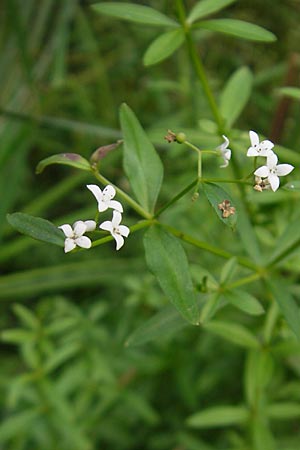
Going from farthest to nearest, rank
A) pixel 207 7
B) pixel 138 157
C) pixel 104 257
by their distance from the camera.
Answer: pixel 104 257, pixel 207 7, pixel 138 157

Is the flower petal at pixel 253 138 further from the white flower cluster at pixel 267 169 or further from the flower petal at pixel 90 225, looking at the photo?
the flower petal at pixel 90 225

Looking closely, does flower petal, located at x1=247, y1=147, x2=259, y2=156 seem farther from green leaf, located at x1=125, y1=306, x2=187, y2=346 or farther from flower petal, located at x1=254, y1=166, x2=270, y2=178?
green leaf, located at x1=125, y1=306, x2=187, y2=346

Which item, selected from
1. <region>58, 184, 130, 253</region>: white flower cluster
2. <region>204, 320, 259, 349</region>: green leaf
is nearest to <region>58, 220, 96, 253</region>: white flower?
<region>58, 184, 130, 253</region>: white flower cluster

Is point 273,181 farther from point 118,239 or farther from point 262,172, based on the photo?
point 118,239

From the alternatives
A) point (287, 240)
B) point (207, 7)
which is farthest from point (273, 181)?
point (207, 7)

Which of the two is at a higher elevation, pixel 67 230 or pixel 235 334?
pixel 67 230

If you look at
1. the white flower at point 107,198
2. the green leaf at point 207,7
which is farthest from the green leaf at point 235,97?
the white flower at point 107,198
